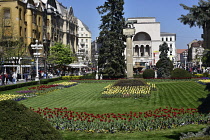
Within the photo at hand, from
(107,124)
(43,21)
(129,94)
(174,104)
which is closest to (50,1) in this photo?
(43,21)

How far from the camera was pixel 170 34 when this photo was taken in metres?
137

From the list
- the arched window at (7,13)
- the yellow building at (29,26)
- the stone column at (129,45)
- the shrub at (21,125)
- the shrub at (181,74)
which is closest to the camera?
the shrub at (21,125)

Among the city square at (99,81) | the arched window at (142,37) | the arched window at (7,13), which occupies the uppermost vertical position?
the arched window at (142,37)

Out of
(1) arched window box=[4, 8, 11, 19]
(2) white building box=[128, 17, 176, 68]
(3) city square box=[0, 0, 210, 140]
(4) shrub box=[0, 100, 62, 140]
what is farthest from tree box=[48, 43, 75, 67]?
(4) shrub box=[0, 100, 62, 140]

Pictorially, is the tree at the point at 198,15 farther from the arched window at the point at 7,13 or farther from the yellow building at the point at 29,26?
the arched window at the point at 7,13

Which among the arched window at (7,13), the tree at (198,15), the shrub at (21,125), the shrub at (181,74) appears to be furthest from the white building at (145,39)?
the shrub at (21,125)

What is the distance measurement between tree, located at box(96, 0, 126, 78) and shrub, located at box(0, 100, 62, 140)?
3905 centimetres

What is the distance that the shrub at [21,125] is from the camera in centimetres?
518

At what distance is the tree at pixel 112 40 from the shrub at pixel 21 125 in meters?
39.1

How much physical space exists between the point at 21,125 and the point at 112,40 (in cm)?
4150

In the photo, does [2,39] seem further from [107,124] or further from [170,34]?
[170,34]

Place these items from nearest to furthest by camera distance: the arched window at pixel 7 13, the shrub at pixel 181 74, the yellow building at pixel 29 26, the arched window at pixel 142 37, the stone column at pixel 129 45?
the stone column at pixel 129 45 → the shrub at pixel 181 74 → the yellow building at pixel 29 26 → the arched window at pixel 7 13 → the arched window at pixel 142 37

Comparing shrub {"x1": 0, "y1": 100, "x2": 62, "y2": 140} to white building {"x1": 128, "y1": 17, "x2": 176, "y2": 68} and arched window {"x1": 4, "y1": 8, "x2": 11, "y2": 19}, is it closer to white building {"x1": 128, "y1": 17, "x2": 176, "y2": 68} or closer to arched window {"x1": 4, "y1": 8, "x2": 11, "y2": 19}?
arched window {"x1": 4, "y1": 8, "x2": 11, "y2": 19}

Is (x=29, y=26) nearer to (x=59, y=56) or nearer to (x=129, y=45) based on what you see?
(x=59, y=56)
